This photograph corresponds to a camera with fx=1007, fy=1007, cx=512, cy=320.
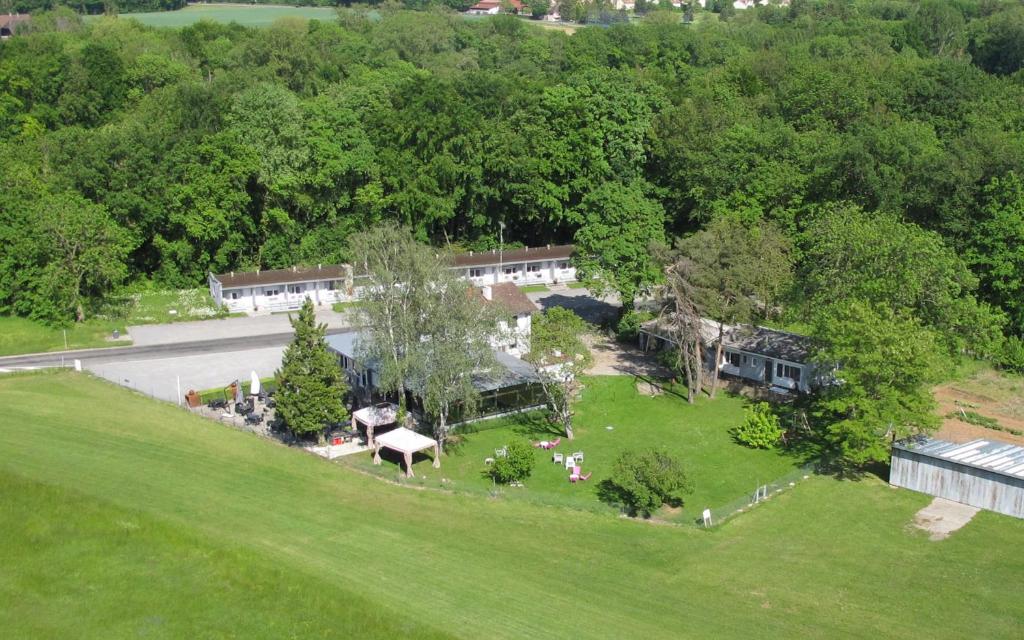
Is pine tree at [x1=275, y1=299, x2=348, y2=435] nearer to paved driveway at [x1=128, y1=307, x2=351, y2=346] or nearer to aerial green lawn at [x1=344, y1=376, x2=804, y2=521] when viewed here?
aerial green lawn at [x1=344, y1=376, x2=804, y2=521]

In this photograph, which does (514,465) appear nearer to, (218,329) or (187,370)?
(187,370)

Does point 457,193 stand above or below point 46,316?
above

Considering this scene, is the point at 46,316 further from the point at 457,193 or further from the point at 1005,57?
the point at 1005,57

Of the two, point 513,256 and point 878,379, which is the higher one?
point 878,379

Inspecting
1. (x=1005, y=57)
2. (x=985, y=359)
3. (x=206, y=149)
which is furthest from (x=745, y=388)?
(x=1005, y=57)

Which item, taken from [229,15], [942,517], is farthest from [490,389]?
[229,15]
